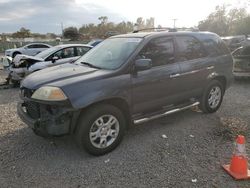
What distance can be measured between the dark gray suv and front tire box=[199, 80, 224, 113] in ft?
0.07

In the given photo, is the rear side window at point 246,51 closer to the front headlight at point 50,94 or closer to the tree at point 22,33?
the front headlight at point 50,94

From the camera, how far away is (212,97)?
5.78m

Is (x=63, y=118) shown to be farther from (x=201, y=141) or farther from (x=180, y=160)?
(x=201, y=141)

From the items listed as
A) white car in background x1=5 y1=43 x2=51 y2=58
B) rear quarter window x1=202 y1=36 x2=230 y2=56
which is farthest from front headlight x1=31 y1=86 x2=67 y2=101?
white car in background x1=5 y1=43 x2=51 y2=58

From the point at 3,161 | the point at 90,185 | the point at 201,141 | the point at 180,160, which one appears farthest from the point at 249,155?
the point at 3,161

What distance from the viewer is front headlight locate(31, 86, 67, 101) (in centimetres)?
355

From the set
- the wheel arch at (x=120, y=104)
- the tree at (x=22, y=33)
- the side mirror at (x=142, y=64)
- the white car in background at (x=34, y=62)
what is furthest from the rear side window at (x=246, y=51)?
the tree at (x=22, y=33)

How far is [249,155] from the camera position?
3.97 meters

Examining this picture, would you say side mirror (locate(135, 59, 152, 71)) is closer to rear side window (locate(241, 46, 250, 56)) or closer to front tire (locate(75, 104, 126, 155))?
front tire (locate(75, 104, 126, 155))

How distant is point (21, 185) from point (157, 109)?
8.27 ft

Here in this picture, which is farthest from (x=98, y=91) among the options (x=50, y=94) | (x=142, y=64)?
(x=142, y=64)

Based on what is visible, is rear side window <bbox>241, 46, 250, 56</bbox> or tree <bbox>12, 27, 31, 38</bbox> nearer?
rear side window <bbox>241, 46, 250, 56</bbox>

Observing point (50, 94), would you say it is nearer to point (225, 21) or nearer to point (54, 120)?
point (54, 120)

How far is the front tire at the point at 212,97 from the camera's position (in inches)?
220
